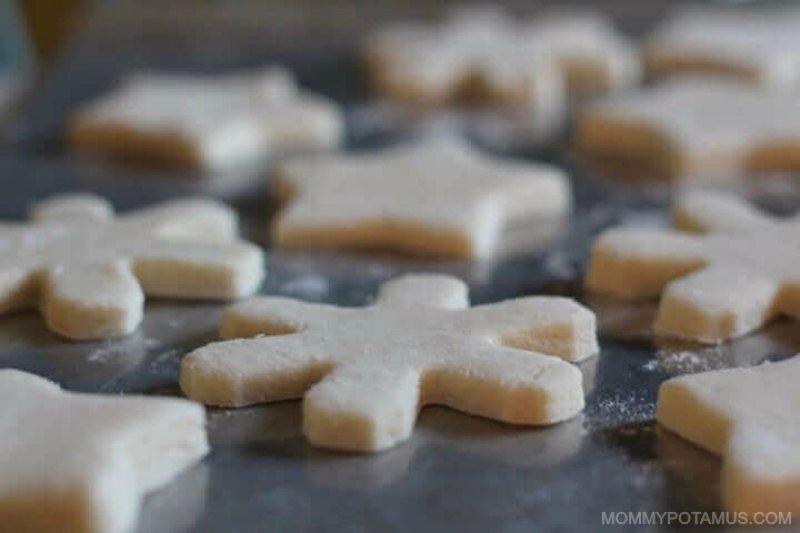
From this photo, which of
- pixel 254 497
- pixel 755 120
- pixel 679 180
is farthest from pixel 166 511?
pixel 755 120

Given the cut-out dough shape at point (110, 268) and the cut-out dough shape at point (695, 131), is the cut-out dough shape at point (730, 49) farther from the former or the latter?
the cut-out dough shape at point (110, 268)

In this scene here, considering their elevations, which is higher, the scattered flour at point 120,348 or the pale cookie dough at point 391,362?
the pale cookie dough at point 391,362

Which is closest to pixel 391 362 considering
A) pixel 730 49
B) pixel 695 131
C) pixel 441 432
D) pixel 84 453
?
pixel 441 432

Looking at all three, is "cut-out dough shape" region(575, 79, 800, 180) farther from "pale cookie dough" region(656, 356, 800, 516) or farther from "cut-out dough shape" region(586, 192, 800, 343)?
"pale cookie dough" region(656, 356, 800, 516)

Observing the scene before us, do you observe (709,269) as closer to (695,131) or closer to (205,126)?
(695,131)

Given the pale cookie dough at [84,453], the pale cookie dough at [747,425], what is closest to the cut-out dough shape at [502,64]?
the pale cookie dough at [747,425]

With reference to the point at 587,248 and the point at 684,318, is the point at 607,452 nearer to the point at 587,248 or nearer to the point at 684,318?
the point at 684,318
